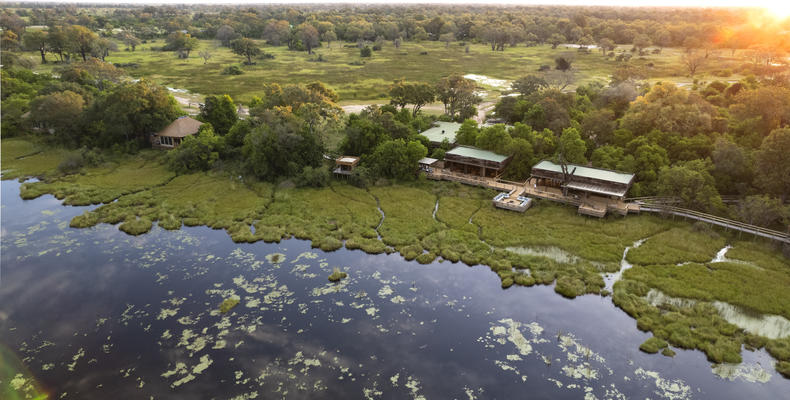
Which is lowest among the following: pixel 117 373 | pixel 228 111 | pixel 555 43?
pixel 117 373

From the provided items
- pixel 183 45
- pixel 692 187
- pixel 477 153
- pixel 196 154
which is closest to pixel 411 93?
pixel 477 153

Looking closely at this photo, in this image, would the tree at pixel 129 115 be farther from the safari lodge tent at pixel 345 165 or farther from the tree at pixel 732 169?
the tree at pixel 732 169

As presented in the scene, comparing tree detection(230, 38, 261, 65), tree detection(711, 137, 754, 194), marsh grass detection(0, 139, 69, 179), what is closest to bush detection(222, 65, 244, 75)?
tree detection(230, 38, 261, 65)

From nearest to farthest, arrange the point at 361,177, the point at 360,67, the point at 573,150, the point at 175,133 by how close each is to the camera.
Result: the point at 573,150 < the point at 361,177 < the point at 175,133 < the point at 360,67

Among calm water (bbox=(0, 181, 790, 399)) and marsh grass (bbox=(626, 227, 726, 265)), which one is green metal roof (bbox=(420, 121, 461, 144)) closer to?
calm water (bbox=(0, 181, 790, 399))

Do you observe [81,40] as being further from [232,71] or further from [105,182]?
[105,182]

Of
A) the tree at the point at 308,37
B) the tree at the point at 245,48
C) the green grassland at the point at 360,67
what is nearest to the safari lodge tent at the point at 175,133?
the green grassland at the point at 360,67

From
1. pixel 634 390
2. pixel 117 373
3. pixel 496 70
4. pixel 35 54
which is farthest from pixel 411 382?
pixel 35 54

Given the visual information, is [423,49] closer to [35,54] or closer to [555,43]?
[555,43]
